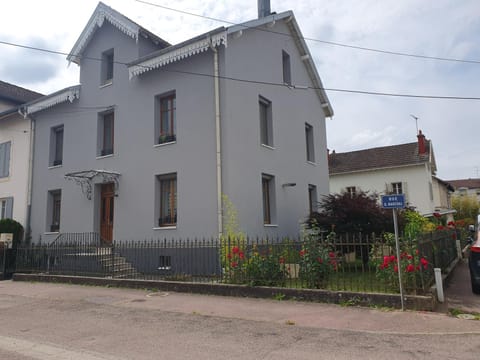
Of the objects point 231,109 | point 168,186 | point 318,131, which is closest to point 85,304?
point 168,186

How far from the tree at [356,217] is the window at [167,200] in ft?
16.4

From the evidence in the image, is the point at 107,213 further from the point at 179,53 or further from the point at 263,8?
the point at 263,8

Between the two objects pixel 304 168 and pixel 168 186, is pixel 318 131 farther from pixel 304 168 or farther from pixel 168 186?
pixel 168 186

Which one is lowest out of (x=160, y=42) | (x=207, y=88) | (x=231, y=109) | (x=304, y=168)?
(x=304, y=168)

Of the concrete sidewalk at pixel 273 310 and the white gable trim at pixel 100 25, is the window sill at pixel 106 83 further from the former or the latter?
the concrete sidewalk at pixel 273 310

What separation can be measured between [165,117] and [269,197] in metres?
5.06

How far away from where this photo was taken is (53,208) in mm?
18078

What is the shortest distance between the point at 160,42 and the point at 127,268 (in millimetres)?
9155

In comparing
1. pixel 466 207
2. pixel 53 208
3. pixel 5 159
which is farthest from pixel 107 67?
pixel 466 207

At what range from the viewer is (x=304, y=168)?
59.4 ft

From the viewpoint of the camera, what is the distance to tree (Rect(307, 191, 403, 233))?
13055 mm

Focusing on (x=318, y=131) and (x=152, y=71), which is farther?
(x=318, y=131)

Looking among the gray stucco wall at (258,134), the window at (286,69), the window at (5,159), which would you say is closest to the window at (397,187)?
the gray stucco wall at (258,134)

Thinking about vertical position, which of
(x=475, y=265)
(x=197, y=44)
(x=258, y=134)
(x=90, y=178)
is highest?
(x=197, y=44)
